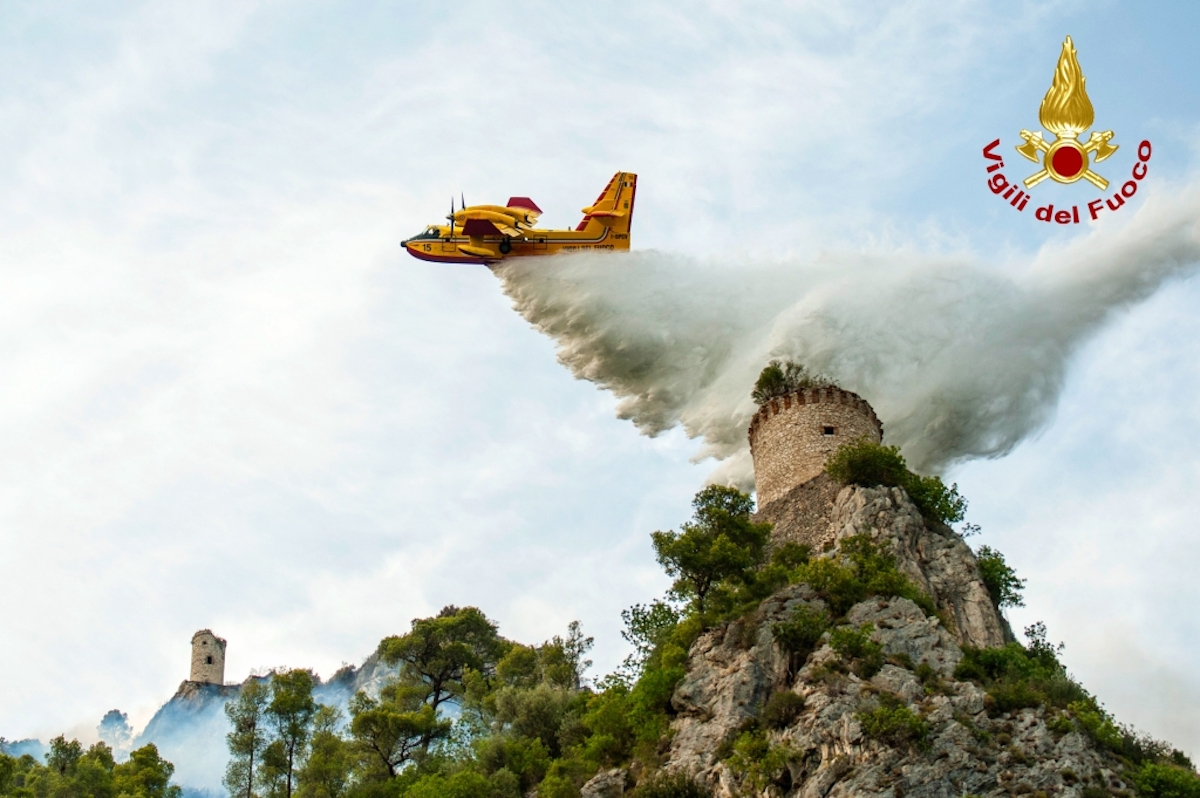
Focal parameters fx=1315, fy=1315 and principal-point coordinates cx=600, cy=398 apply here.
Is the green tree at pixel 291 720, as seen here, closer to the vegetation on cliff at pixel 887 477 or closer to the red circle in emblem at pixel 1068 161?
the vegetation on cliff at pixel 887 477

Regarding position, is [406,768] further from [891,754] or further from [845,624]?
[891,754]

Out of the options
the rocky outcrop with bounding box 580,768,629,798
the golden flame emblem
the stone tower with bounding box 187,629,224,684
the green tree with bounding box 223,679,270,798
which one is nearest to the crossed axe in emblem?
the golden flame emblem

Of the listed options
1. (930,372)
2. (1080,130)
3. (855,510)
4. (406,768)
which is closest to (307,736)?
(406,768)

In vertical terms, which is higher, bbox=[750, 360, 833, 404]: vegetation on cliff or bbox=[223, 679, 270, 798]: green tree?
bbox=[750, 360, 833, 404]: vegetation on cliff

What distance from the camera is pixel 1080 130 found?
39062 millimetres

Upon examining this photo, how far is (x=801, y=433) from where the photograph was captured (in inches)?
1684

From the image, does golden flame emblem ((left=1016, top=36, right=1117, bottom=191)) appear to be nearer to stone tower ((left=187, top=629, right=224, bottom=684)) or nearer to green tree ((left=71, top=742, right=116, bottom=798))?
green tree ((left=71, top=742, right=116, bottom=798))

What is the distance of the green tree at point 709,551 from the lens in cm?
3719

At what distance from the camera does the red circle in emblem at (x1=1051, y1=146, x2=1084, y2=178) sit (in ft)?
127

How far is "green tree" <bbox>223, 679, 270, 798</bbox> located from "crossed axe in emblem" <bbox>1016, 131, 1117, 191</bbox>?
31.2 m

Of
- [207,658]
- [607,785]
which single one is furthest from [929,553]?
[207,658]

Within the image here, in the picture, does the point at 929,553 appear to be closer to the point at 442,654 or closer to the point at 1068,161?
the point at 1068,161

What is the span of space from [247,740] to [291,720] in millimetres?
2176

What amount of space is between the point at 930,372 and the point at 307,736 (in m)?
26.1
